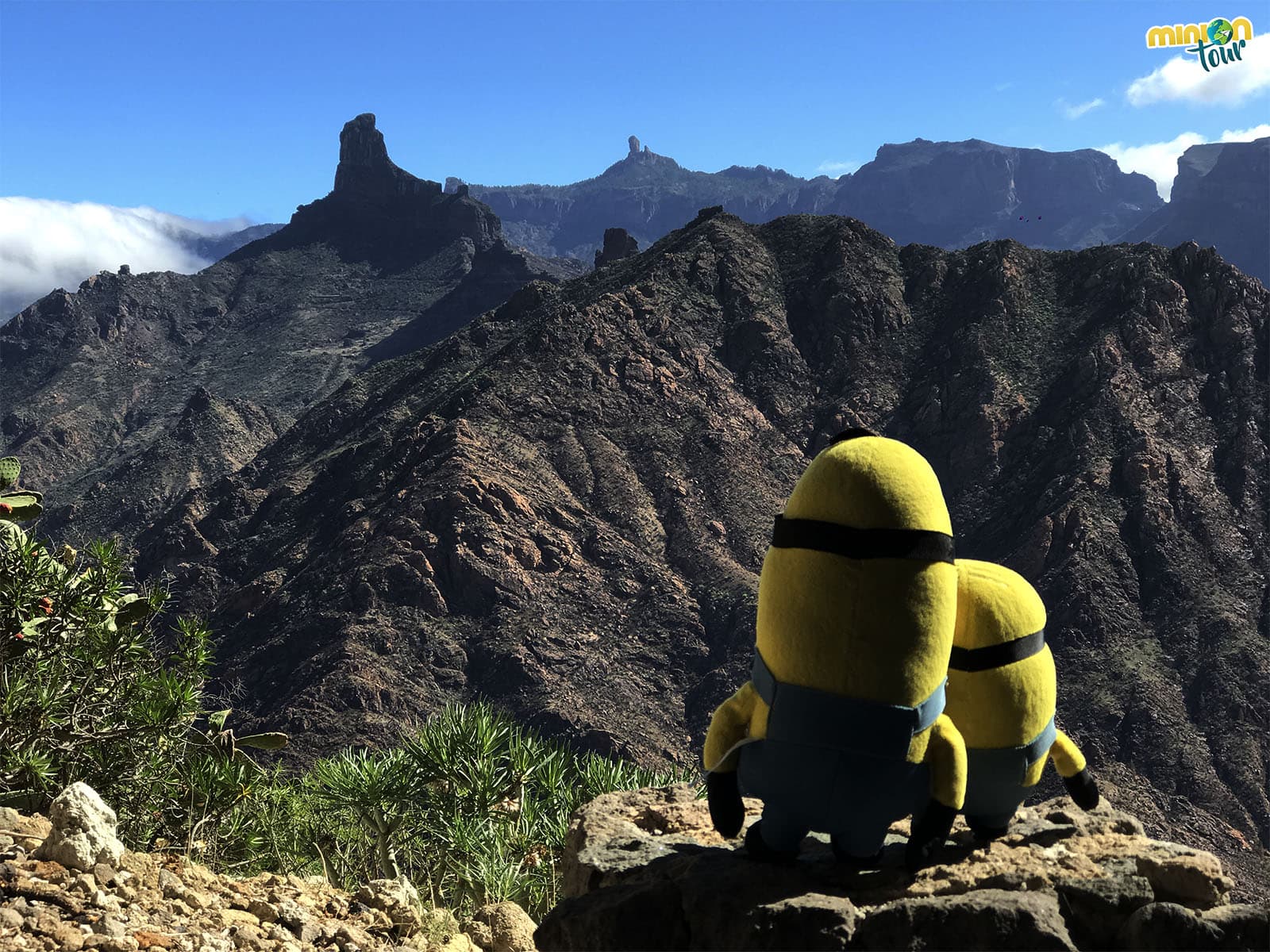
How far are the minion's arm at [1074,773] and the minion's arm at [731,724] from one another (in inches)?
86.9

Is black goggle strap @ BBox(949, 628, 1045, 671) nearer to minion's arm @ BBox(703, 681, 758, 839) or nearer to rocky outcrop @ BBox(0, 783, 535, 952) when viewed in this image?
minion's arm @ BBox(703, 681, 758, 839)

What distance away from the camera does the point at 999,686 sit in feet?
24.5

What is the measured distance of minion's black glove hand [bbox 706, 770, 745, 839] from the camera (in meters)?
7.54

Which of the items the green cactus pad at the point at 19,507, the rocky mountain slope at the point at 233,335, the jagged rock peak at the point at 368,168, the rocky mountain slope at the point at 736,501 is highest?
the jagged rock peak at the point at 368,168

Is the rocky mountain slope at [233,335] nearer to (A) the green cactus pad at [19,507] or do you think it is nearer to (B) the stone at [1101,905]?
(A) the green cactus pad at [19,507]

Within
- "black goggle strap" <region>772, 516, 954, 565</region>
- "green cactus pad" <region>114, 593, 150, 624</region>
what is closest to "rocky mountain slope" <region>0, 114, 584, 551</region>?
"green cactus pad" <region>114, 593, 150, 624</region>

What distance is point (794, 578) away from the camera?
22.5 feet

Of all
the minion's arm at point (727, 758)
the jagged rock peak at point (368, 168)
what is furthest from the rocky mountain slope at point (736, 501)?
the jagged rock peak at point (368, 168)

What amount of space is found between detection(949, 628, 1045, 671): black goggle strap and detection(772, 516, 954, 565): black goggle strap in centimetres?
83

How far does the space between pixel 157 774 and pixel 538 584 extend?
38253 mm

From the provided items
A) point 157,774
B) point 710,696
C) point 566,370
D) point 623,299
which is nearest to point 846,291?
point 623,299

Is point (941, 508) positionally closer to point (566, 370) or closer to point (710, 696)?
point (710, 696)

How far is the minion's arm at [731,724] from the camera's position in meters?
7.38

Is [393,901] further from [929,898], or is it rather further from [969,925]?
[969,925]
